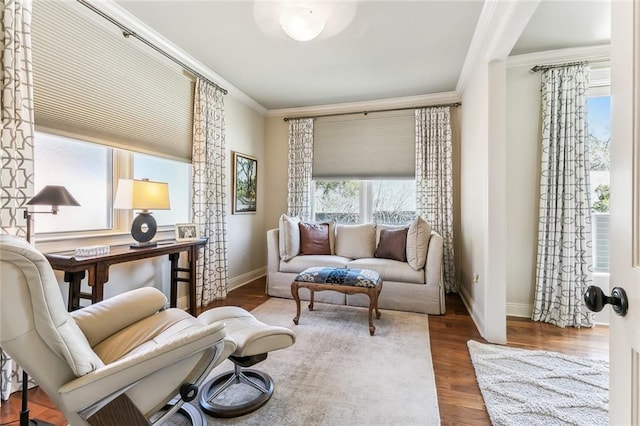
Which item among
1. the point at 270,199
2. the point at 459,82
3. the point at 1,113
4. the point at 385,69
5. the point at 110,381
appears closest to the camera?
the point at 110,381

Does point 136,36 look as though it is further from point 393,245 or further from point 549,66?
point 549,66

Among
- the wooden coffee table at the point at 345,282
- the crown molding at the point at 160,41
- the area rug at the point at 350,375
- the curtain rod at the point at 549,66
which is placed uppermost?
the crown molding at the point at 160,41

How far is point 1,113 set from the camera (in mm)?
1690

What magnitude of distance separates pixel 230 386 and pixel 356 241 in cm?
243

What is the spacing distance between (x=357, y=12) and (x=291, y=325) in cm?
275

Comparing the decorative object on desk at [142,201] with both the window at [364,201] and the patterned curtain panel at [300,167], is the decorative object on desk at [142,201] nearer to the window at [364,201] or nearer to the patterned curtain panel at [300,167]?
the patterned curtain panel at [300,167]

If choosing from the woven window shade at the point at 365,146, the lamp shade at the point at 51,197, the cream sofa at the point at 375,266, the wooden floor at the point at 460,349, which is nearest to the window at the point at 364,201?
the woven window shade at the point at 365,146

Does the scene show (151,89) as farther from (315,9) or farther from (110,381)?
(110,381)

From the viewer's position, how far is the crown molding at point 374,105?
4.09 meters

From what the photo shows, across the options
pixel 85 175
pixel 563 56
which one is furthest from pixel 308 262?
pixel 563 56

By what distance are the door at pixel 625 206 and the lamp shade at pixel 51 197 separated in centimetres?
245

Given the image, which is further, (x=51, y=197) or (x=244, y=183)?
(x=244, y=183)

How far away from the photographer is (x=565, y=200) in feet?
9.12

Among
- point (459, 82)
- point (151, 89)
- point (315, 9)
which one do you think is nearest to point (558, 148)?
point (459, 82)
